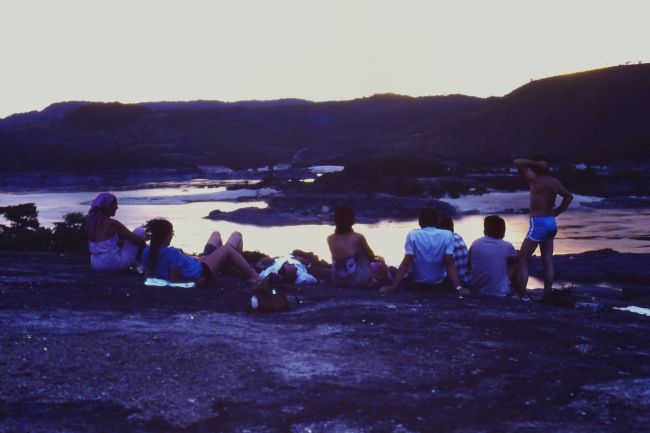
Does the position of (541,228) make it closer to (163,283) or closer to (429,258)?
(429,258)

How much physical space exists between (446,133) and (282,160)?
24.3m

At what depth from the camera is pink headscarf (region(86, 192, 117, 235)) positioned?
998cm

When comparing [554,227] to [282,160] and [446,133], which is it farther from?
[282,160]

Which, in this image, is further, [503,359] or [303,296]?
[303,296]

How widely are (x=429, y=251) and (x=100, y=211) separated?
404 cm

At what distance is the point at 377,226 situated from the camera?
3200 centimetres

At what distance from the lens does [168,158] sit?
8581 centimetres

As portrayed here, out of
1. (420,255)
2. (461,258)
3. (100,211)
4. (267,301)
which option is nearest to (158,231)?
(100,211)

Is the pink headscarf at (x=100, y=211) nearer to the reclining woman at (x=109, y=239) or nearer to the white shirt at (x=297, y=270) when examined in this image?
the reclining woman at (x=109, y=239)

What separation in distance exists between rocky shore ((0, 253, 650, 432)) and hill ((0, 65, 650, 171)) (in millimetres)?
57546

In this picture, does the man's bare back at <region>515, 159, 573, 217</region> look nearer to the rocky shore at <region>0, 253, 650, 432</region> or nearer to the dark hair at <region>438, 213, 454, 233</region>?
the dark hair at <region>438, 213, 454, 233</region>

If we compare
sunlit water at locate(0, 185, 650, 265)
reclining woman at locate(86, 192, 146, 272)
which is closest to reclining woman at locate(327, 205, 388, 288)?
reclining woman at locate(86, 192, 146, 272)

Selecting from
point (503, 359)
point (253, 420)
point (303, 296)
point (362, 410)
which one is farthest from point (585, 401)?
point (303, 296)

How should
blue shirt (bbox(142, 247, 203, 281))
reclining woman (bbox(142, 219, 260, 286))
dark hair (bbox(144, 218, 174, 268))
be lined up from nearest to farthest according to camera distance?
dark hair (bbox(144, 218, 174, 268))
reclining woman (bbox(142, 219, 260, 286))
blue shirt (bbox(142, 247, 203, 281))
